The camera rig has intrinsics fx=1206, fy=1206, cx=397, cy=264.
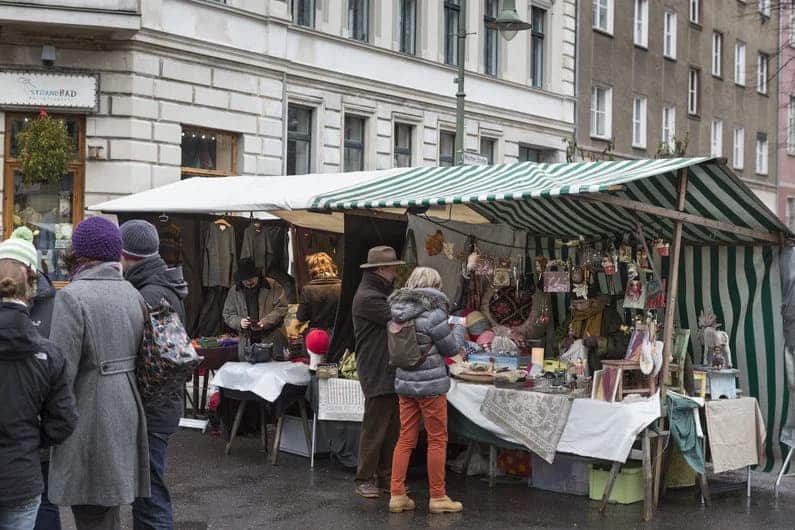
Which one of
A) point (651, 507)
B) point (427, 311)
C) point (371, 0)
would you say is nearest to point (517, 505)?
point (651, 507)

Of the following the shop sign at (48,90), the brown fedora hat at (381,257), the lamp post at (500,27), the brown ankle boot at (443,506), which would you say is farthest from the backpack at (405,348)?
the shop sign at (48,90)

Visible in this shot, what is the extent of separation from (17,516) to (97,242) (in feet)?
4.34

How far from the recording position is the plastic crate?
9180mm

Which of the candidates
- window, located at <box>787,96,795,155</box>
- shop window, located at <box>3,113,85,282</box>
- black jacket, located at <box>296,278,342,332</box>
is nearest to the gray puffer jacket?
black jacket, located at <box>296,278,342,332</box>

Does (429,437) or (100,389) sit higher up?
(100,389)

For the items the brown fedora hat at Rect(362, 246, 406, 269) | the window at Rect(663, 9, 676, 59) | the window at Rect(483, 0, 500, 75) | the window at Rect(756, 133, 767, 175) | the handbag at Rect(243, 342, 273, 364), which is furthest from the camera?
the window at Rect(756, 133, 767, 175)

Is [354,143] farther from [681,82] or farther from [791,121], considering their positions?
[791,121]

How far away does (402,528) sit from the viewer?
801 cm

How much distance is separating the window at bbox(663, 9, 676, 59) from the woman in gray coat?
2869 cm

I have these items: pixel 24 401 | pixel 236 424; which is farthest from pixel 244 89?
pixel 24 401

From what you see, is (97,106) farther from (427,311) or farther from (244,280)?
(427,311)

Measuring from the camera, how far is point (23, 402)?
461cm

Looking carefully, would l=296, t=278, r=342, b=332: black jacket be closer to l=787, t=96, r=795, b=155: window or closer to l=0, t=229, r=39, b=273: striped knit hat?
l=0, t=229, r=39, b=273: striped knit hat

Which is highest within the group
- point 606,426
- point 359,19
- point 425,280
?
point 359,19
